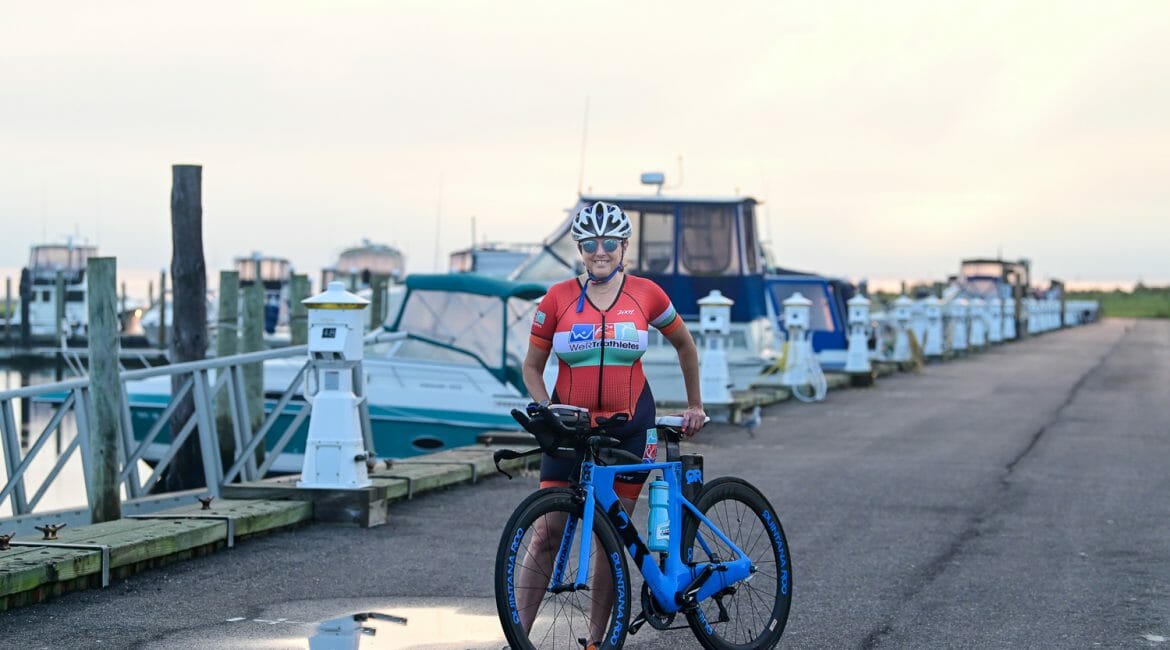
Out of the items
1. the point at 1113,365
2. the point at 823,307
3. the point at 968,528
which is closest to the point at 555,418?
the point at 968,528

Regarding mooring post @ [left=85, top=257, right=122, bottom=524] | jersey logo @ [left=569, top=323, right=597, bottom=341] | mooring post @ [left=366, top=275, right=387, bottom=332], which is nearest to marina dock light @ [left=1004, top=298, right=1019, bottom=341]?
mooring post @ [left=366, top=275, right=387, bottom=332]

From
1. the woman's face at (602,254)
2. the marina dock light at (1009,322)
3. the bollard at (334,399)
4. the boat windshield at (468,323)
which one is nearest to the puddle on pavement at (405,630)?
the woman's face at (602,254)

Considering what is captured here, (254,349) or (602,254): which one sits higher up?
(602,254)

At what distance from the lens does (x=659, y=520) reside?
6.46 m

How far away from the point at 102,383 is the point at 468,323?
11.5 meters

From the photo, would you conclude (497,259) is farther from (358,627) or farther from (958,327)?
(358,627)

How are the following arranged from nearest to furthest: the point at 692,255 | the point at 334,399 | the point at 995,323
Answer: the point at 334,399, the point at 692,255, the point at 995,323

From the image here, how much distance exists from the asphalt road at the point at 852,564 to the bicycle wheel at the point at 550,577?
874 mm

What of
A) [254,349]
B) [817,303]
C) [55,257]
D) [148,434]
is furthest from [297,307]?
[55,257]

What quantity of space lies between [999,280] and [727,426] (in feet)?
213

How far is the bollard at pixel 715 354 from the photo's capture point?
2006 cm

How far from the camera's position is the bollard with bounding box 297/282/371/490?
421 inches

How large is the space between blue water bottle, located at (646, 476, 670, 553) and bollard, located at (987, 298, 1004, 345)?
150ft

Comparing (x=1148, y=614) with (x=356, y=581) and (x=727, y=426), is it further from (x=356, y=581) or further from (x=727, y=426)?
(x=727, y=426)
